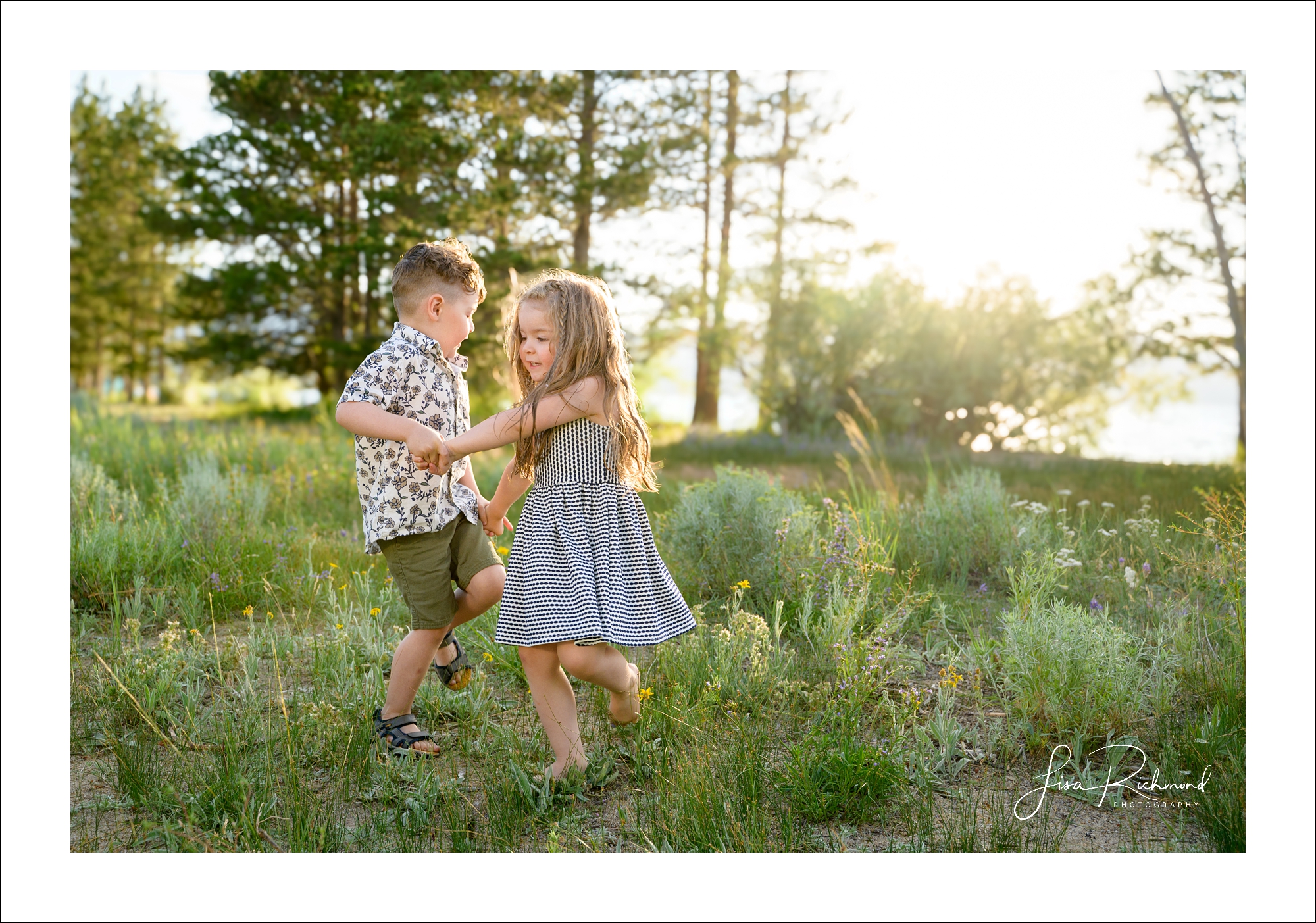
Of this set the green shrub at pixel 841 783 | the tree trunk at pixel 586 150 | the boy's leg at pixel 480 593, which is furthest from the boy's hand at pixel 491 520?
the tree trunk at pixel 586 150

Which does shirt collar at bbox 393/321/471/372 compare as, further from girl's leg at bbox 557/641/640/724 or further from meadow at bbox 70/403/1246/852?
meadow at bbox 70/403/1246/852

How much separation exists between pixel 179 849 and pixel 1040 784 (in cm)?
263

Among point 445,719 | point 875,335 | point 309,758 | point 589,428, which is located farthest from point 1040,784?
point 875,335

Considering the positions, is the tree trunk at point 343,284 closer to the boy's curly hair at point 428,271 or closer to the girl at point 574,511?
the boy's curly hair at point 428,271

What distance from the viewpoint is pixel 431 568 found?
3.02m

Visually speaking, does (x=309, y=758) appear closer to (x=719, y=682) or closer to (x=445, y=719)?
(x=445, y=719)

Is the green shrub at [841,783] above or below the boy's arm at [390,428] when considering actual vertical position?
below

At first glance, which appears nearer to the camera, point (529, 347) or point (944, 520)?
point (529, 347)

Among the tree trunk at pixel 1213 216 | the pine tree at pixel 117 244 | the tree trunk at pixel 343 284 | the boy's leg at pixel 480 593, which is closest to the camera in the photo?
the boy's leg at pixel 480 593

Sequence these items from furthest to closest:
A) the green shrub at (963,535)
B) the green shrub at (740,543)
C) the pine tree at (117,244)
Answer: the pine tree at (117,244), the green shrub at (963,535), the green shrub at (740,543)

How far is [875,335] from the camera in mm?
11492

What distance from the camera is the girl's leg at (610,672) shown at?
2709mm

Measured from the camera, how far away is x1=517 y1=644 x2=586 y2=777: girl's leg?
2.82 meters

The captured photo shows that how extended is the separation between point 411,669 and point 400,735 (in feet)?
0.73
